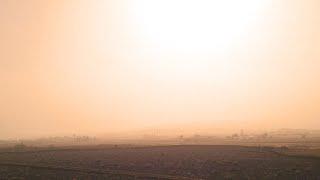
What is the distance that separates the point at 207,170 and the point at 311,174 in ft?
29.8

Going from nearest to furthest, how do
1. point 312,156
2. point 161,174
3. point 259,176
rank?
point 259,176, point 161,174, point 312,156

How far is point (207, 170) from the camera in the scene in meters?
40.7

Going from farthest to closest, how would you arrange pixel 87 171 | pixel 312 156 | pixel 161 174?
pixel 312 156, pixel 87 171, pixel 161 174

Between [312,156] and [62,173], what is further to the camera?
[312,156]

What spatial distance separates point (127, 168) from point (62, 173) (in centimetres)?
656

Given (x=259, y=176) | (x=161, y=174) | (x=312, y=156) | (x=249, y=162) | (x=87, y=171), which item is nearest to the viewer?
(x=259, y=176)

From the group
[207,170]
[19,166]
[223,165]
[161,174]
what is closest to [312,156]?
[223,165]

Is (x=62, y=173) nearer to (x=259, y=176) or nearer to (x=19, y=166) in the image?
(x=19, y=166)

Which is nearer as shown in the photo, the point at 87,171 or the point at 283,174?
the point at 283,174

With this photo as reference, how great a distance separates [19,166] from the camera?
2051 inches

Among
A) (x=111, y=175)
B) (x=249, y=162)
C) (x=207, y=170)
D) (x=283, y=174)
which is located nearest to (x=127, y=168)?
(x=111, y=175)

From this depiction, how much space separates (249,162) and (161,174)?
11720mm

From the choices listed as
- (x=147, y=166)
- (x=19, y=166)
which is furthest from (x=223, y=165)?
(x=19, y=166)

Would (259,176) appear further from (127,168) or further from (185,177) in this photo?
(127,168)
